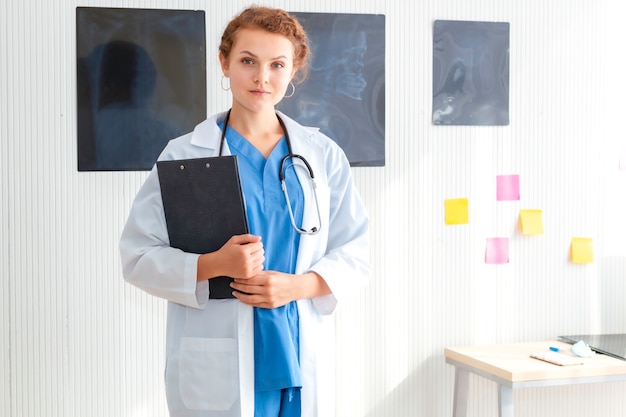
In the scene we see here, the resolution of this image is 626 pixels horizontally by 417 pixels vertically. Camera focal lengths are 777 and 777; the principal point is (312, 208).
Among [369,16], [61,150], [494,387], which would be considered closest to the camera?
[61,150]

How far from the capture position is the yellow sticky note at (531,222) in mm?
2426

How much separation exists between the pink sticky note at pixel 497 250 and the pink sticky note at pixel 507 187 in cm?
13

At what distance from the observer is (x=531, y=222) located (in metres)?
2.44

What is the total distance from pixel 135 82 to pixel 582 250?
148 centimetres

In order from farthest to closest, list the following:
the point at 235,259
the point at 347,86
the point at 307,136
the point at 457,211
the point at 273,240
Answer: the point at 457,211
the point at 347,86
the point at 307,136
the point at 273,240
the point at 235,259

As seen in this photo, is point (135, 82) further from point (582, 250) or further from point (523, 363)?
point (582, 250)

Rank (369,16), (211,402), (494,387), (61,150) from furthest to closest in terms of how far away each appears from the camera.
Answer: (494,387) → (369,16) → (61,150) → (211,402)

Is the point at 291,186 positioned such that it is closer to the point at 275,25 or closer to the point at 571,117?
the point at 275,25

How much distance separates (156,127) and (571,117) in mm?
1298

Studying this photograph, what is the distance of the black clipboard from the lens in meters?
1.34

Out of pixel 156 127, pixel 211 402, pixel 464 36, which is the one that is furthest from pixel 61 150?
pixel 464 36

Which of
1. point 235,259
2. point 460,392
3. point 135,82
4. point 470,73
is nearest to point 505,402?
point 460,392

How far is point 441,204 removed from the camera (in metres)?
2.37

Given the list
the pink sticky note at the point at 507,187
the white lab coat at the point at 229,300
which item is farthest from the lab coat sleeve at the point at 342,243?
the pink sticky note at the point at 507,187
